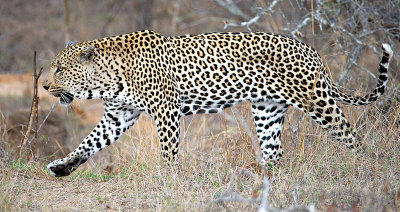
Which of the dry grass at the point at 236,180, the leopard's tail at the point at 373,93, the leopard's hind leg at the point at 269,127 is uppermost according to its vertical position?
the leopard's tail at the point at 373,93

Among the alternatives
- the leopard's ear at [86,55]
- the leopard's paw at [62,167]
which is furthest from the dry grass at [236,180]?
the leopard's ear at [86,55]

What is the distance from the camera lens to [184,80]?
683cm

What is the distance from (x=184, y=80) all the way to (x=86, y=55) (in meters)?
1.12

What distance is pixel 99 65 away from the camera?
6742mm

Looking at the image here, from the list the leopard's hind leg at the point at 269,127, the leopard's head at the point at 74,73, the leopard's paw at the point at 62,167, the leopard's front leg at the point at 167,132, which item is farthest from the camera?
the leopard's hind leg at the point at 269,127

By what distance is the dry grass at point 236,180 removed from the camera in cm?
552

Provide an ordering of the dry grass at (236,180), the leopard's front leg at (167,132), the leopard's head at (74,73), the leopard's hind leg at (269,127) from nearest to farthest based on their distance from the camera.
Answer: the dry grass at (236,180) < the leopard's front leg at (167,132) < the leopard's head at (74,73) < the leopard's hind leg at (269,127)

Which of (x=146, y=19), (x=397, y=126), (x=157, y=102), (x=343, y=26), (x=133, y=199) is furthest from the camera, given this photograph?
(x=146, y=19)

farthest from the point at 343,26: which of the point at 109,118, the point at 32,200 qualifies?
the point at 32,200

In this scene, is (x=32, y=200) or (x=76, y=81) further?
(x=76, y=81)

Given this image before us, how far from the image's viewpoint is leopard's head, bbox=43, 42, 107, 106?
670 centimetres

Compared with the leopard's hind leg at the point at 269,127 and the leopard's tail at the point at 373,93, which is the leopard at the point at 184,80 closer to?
the leopard's tail at the point at 373,93

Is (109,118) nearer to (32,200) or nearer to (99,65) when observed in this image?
(99,65)

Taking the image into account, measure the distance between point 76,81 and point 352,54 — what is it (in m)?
4.07
